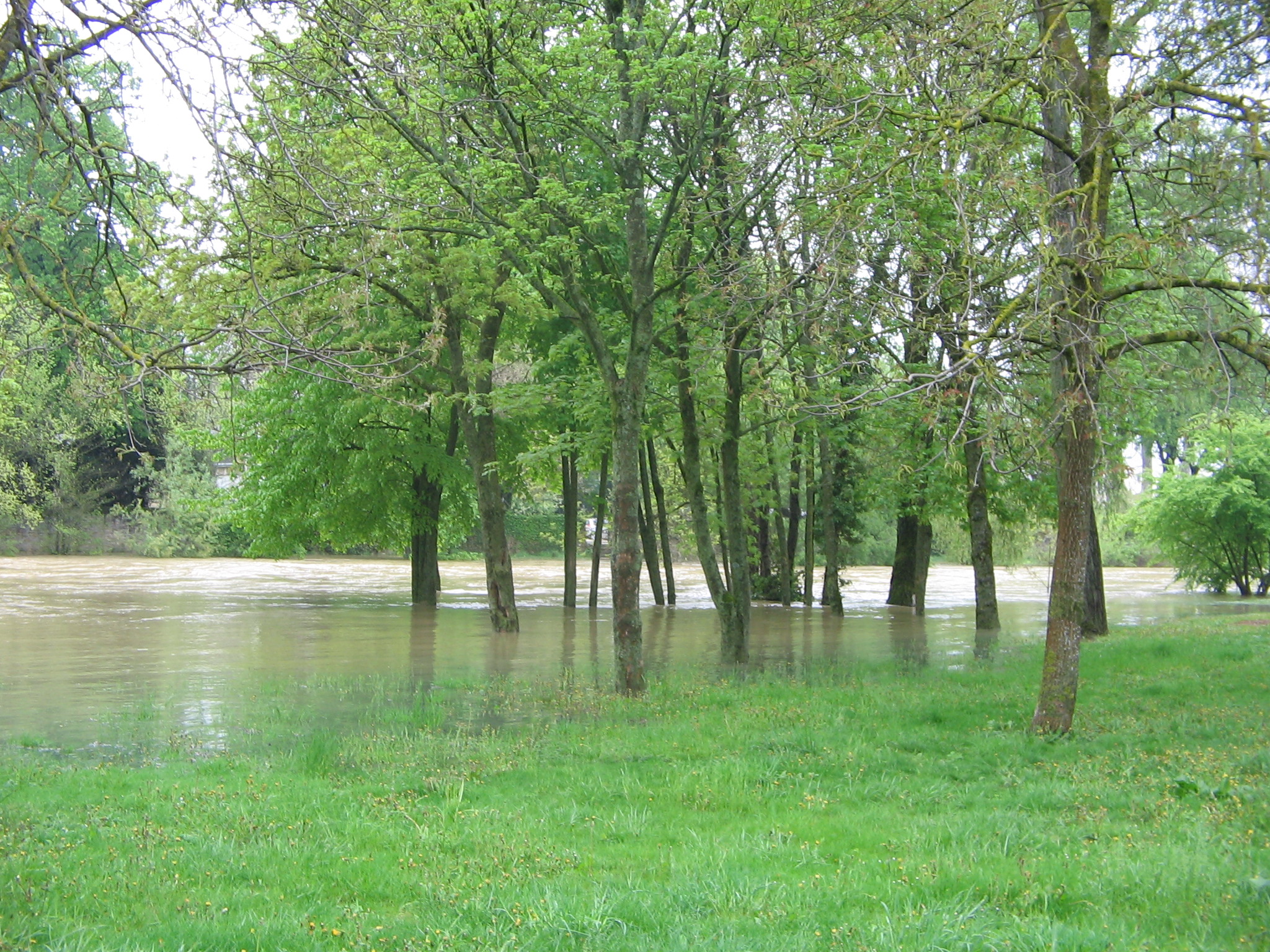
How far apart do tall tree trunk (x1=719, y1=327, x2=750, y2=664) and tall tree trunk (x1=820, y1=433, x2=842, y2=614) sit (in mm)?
Result: 9720

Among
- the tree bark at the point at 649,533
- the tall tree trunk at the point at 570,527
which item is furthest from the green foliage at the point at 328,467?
the tree bark at the point at 649,533

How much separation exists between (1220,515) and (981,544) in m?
18.6

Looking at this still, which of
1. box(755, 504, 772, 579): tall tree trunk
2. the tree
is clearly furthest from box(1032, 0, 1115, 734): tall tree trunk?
box(755, 504, 772, 579): tall tree trunk

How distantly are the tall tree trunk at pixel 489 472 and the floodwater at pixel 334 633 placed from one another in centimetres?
91

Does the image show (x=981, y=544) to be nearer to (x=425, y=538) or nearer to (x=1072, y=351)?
(x=425, y=538)

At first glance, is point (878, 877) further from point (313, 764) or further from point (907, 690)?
point (907, 690)

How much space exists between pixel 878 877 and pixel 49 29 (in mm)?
7180

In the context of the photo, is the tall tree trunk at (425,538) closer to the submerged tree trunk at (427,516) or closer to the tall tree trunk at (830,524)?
the submerged tree trunk at (427,516)

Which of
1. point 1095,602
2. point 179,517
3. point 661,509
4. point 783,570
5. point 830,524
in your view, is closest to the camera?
point 1095,602

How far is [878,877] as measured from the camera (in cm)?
600

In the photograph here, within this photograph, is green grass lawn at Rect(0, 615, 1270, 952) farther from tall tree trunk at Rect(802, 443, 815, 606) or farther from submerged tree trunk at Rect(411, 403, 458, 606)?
tall tree trunk at Rect(802, 443, 815, 606)

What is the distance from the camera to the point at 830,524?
31297mm

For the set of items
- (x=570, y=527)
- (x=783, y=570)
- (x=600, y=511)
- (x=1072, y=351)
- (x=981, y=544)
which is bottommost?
(x=783, y=570)

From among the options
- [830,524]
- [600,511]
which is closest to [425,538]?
[600,511]
